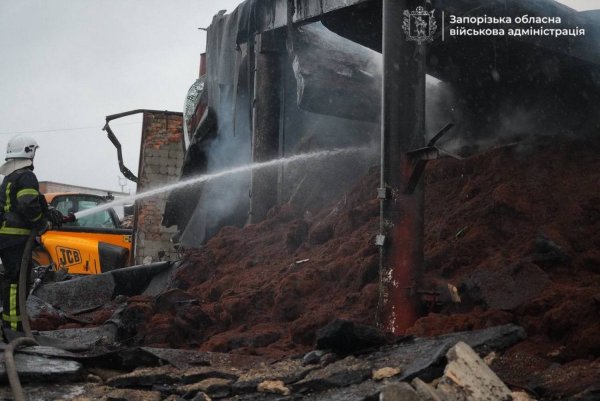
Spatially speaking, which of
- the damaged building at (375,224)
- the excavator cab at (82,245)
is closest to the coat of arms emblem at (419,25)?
the damaged building at (375,224)

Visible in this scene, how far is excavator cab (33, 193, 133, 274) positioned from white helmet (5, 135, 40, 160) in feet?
15.0

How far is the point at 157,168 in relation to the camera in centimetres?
1442

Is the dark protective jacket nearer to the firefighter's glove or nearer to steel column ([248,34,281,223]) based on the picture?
the firefighter's glove

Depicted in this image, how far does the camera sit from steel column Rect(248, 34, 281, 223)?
31.1 ft

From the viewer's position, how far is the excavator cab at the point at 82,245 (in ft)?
38.7

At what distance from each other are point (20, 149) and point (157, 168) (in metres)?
7.48

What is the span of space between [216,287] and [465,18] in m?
3.94

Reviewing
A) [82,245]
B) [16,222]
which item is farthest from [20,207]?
[82,245]

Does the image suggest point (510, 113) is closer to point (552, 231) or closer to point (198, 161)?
point (552, 231)

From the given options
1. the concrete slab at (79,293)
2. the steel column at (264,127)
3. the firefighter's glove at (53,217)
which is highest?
the steel column at (264,127)

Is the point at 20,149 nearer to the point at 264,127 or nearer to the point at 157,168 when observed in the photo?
the point at 264,127

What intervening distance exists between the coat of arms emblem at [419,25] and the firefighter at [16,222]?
3673 millimetres

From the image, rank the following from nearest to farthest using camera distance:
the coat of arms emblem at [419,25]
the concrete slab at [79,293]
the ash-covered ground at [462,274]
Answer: the ash-covered ground at [462,274], the coat of arms emblem at [419,25], the concrete slab at [79,293]

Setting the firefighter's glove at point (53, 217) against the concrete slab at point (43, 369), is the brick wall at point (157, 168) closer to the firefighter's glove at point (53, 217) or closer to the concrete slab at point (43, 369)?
the firefighter's glove at point (53, 217)
